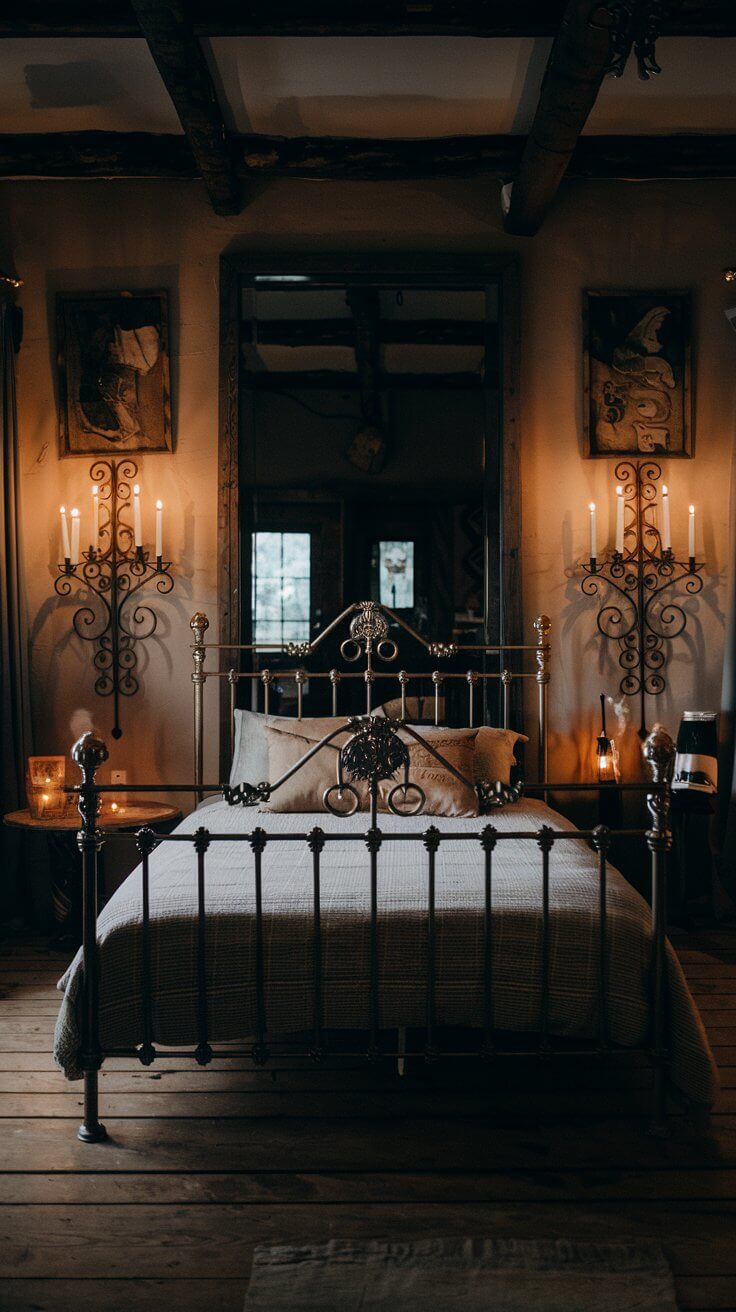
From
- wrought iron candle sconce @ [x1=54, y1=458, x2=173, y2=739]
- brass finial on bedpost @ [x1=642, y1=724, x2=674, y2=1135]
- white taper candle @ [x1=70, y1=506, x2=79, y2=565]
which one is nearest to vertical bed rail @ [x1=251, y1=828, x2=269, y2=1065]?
brass finial on bedpost @ [x1=642, y1=724, x2=674, y2=1135]

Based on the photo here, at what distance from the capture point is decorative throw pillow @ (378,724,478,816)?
339 centimetres

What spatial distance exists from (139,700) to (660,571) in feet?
7.49

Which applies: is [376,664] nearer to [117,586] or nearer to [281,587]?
[281,587]

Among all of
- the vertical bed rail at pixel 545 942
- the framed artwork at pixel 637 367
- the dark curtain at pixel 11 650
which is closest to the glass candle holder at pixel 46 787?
the dark curtain at pixel 11 650

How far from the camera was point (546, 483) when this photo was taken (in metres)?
4.27

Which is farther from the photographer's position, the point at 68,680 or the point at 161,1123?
the point at 68,680

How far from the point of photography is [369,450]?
4.27 meters

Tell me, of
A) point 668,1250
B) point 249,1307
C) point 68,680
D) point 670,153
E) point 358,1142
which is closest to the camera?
point 249,1307

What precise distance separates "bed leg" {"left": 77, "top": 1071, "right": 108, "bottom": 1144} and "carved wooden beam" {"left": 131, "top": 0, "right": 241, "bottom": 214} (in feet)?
9.26

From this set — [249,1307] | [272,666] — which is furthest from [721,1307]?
[272,666]

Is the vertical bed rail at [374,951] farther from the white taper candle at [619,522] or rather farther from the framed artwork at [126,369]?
the framed artwork at [126,369]

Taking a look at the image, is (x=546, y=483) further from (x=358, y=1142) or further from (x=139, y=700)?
(x=358, y=1142)

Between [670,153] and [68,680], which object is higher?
[670,153]

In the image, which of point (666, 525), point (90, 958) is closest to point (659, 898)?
point (90, 958)
